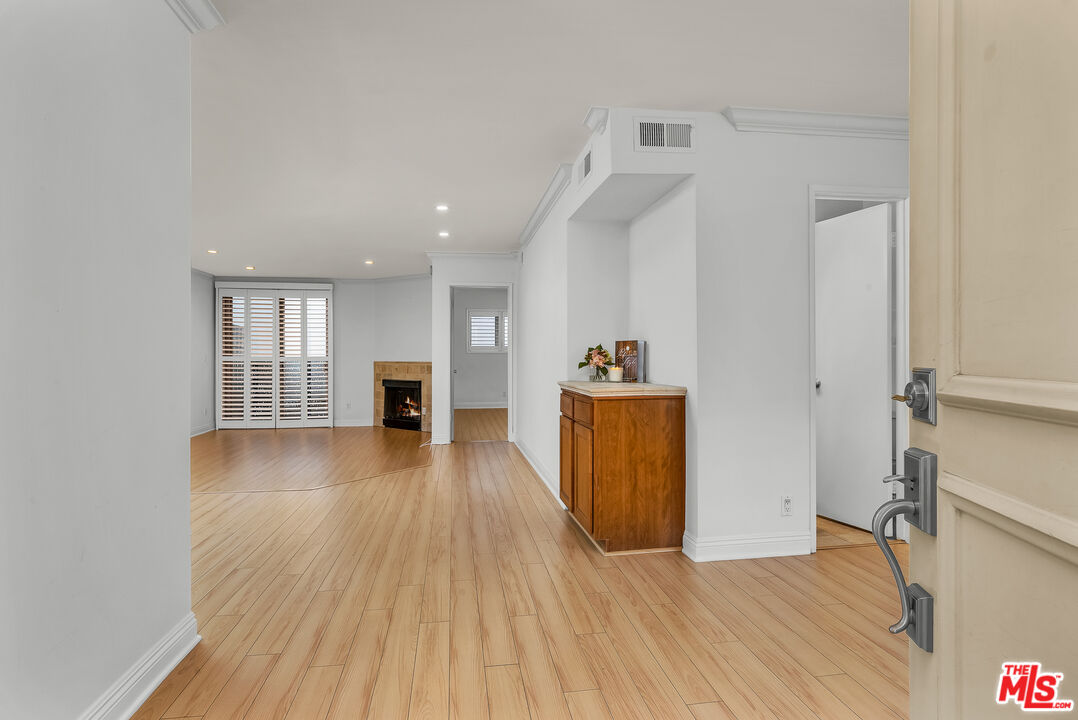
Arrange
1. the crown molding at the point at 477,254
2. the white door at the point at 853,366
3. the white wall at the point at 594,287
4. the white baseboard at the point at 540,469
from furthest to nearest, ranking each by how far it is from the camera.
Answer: the crown molding at the point at 477,254
the white baseboard at the point at 540,469
the white wall at the point at 594,287
the white door at the point at 853,366

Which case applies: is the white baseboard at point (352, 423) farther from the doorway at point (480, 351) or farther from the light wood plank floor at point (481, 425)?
the doorway at point (480, 351)

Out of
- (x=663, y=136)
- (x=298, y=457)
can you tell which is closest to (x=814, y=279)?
(x=663, y=136)

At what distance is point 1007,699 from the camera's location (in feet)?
2.25

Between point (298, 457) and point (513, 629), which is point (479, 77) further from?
point (298, 457)

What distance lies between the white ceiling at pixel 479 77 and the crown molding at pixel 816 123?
7 cm

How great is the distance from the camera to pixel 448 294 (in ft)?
24.3

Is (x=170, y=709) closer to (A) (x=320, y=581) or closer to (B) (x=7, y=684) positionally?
(B) (x=7, y=684)

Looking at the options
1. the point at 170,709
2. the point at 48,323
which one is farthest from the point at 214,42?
the point at 170,709

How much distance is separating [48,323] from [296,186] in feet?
10.8

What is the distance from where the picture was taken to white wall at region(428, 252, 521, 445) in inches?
291

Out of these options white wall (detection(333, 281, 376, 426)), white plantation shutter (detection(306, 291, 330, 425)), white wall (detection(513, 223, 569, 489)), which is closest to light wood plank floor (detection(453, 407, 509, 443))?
white wall (detection(513, 223, 569, 489))

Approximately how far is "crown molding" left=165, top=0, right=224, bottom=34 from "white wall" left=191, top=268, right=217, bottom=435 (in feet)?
24.4

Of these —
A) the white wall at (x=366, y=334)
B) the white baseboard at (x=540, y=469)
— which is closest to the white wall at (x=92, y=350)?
the white baseboard at (x=540, y=469)

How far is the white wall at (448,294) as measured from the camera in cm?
739
